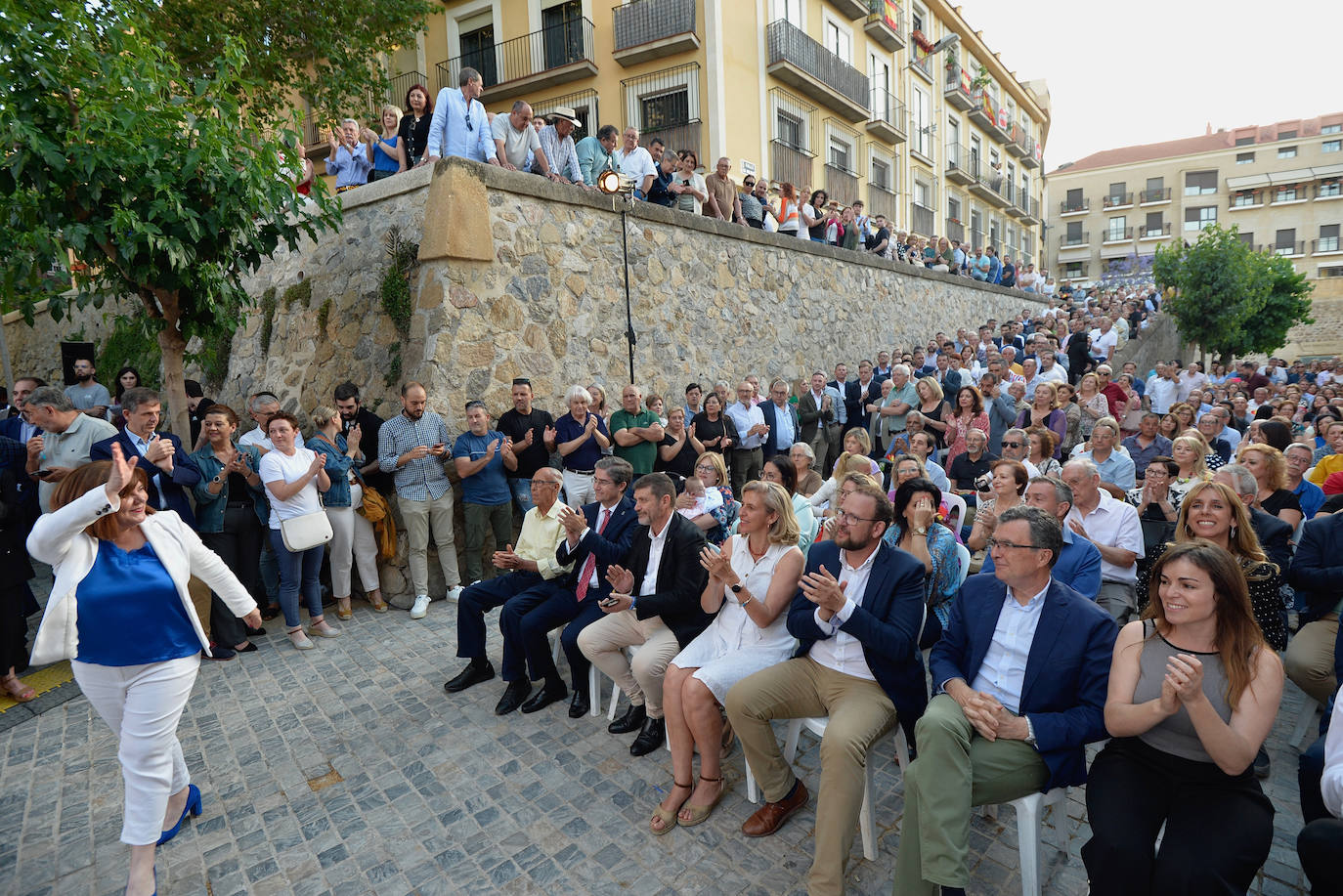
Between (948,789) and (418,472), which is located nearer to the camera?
(948,789)

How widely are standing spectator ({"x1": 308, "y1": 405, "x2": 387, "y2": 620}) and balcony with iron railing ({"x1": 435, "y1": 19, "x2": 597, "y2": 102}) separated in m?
13.7

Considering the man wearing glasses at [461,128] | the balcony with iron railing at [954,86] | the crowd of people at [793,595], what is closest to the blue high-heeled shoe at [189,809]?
the crowd of people at [793,595]

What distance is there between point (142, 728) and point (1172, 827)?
3.93m

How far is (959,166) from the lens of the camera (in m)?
26.8

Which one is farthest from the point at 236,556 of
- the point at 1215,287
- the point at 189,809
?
the point at 1215,287

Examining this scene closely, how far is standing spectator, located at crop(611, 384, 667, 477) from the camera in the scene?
23.1 ft

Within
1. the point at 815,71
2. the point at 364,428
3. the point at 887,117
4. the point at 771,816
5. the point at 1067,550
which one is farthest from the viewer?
the point at 887,117

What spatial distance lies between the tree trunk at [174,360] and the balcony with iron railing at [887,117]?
19.2 metres

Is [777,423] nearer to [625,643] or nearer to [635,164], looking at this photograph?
[635,164]

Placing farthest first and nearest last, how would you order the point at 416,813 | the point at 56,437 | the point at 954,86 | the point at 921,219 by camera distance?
the point at 954,86
the point at 921,219
the point at 56,437
the point at 416,813

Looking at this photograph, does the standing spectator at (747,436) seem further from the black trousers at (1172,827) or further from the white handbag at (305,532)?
the black trousers at (1172,827)

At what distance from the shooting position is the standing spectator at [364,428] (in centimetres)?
616

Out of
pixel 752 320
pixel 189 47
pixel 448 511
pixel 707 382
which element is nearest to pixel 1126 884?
pixel 448 511

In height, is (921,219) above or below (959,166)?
below
